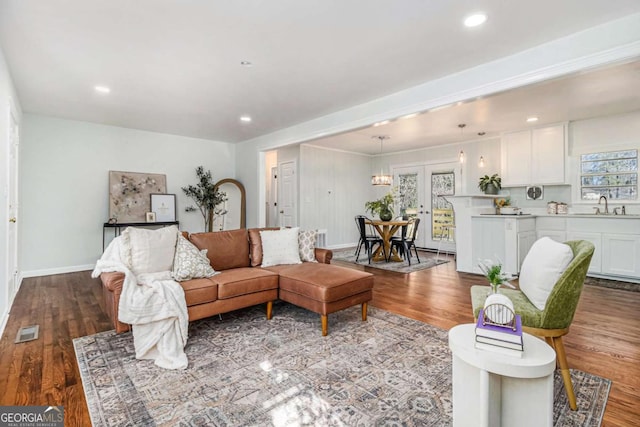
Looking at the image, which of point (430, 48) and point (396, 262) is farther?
point (396, 262)

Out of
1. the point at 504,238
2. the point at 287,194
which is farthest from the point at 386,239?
the point at 287,194

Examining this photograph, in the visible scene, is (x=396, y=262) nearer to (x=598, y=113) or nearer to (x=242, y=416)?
(x=598, y=113)

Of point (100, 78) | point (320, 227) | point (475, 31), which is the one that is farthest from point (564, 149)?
point (100, 78)

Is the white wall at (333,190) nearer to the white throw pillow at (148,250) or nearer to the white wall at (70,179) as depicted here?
the white wall at (70,179)

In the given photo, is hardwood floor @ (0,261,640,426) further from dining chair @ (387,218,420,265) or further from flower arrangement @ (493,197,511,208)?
flower arrangement @ (493,197,511,208)

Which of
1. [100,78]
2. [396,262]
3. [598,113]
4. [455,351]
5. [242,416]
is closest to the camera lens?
[455,351]

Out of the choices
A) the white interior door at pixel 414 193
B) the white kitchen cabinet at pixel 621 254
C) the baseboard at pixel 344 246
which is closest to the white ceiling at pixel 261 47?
the white kitchen cabinet at pixel 621 254

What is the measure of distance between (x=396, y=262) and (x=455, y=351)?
4.65m

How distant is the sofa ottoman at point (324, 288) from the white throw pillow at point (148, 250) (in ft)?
3.38

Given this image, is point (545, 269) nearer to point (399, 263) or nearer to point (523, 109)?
point (523, 109)

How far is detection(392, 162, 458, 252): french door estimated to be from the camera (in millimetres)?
7387

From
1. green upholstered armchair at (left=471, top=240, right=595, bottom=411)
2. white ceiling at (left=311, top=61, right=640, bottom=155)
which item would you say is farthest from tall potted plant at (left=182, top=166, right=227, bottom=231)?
green upholstered armchair at (left=471, top=240, right=595, bottom=411)

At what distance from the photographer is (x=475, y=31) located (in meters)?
2.60

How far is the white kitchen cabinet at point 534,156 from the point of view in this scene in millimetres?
5496
